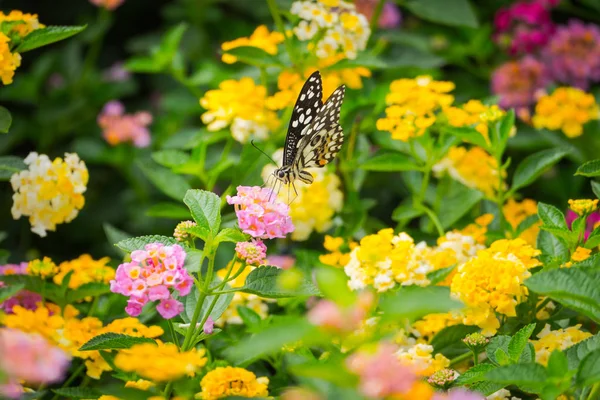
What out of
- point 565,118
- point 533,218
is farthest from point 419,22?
point 533,218

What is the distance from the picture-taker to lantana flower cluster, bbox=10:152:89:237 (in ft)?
4.77

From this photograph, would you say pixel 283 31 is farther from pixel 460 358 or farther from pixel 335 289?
pixel 335 289

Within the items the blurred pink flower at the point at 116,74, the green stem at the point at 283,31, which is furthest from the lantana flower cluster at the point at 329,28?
the blurred pink flower at the point at 116,74

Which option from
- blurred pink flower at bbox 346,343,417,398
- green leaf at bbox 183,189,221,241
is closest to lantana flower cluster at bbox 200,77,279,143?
green leaf at bbox 183,189,221,241

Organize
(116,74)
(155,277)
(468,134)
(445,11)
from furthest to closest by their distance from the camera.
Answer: (116,74), (445,11), (468,134), (155,277)

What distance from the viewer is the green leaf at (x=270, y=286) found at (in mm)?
1098

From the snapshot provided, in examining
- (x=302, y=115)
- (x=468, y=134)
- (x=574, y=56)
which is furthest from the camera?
(x=574, y=56)

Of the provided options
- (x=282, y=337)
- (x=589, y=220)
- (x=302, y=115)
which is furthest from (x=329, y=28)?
(x=282, y=337)

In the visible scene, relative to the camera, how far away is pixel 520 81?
92.1 inches

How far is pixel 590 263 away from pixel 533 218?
1.34 feet

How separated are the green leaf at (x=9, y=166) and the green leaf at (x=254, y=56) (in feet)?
1.84

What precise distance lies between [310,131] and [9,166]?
63 centimetres

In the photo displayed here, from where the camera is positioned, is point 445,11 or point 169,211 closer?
point 169,211

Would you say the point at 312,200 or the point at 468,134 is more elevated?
the point at 468,134
